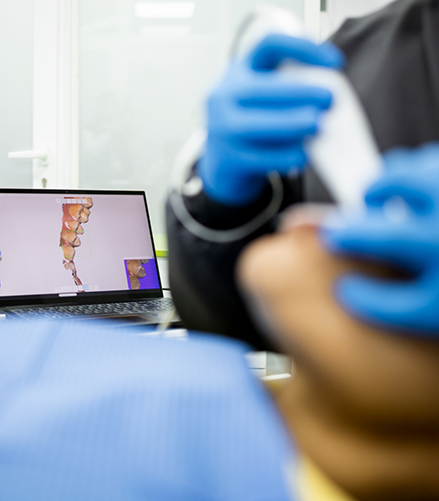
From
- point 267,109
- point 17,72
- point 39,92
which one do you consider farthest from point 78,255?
point 267,109

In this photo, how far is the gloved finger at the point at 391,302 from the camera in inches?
7.4

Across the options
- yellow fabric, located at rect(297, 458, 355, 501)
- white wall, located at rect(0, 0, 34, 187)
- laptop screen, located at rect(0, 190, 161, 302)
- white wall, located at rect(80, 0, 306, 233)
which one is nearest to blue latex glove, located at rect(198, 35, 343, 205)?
yellow fabric, located at rect(297, 458, 355, 501)

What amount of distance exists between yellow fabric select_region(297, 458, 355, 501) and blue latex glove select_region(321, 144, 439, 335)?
8cm

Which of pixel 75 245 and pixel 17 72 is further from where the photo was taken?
pixel 17 72

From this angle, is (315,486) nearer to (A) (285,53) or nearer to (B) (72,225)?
(A) (285,53)

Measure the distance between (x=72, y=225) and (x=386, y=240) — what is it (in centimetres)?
116

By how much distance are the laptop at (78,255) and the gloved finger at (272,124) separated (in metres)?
0.84

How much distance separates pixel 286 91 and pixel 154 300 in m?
1.07

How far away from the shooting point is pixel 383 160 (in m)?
0.27

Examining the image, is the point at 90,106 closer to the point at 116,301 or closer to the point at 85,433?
the point at 116,301

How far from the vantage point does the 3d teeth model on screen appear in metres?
1.23

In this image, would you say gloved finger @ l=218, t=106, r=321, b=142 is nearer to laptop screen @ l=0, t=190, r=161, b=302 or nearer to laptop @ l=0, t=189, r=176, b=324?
laptop @ l=0, t=189, r=176, b=324

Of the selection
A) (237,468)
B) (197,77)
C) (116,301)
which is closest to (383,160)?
(237,468)

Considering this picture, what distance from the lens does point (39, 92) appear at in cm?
175
